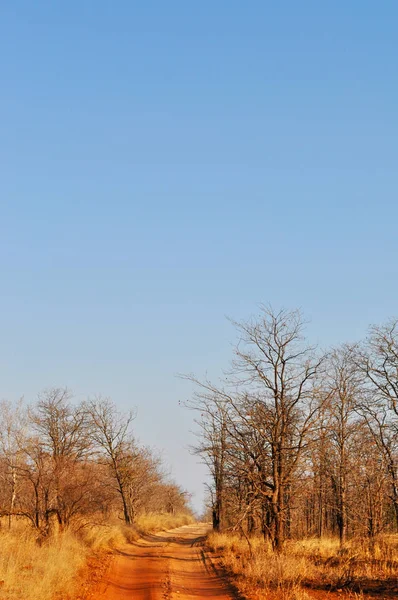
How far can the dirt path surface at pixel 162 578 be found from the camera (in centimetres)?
1555

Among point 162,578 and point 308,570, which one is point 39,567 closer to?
point 162,578

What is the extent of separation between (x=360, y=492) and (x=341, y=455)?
3.30 metres

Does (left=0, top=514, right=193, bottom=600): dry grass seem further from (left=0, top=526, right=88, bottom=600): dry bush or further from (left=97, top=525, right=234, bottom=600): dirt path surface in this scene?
(left=97, top=525, right=234, bottom=600): dirt path surface

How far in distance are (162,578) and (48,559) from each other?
12.3 ft

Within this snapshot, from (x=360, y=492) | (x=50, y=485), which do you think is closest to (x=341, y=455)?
(x=360, y=492)

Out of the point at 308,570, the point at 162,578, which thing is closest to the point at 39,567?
the point at 162,578

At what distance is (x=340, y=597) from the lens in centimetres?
1537

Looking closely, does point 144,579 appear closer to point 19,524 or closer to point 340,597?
point 340,597

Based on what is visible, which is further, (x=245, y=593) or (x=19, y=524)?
(x=19, y=524)

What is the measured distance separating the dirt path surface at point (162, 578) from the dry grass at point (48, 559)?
107 cm

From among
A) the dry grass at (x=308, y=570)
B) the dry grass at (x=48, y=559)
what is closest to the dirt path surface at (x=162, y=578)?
the dry grass at (x=308, y=570)

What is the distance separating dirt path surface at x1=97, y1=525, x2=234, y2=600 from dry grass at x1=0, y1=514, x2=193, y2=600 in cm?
107

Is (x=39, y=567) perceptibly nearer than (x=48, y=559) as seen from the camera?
Yes

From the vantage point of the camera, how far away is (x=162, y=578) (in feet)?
Result: 61.6
